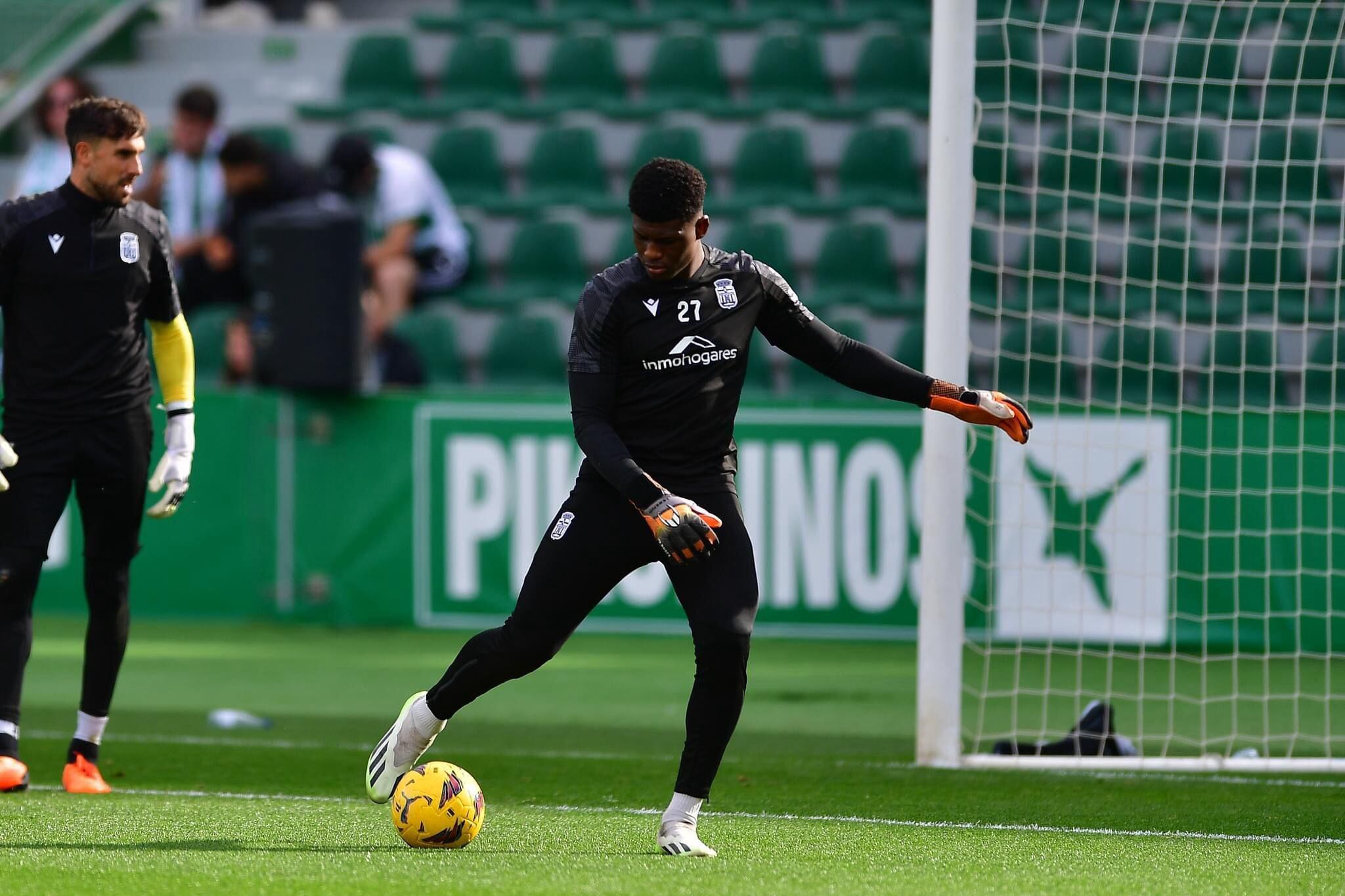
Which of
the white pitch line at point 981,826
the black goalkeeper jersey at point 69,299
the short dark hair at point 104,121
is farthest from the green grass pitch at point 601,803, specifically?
the short dark hair at point 104,121

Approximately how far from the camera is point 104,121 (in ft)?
20.0

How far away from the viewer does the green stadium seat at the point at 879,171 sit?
45.7 feet

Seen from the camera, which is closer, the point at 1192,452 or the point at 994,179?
the point at 1192,452

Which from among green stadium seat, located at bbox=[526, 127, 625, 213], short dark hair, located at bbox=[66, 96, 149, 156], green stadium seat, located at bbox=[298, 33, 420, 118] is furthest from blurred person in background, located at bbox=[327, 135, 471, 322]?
short dark hair, located at bbox=[66, 96, 149, 156]

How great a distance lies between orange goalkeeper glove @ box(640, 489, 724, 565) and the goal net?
10.2 ft

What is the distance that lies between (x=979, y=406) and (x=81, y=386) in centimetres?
285

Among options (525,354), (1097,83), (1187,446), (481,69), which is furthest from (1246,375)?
(481,69)

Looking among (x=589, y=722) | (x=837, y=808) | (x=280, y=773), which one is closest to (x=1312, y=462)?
(x=589, y=722)

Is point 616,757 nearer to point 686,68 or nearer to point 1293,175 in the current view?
point 1293,175

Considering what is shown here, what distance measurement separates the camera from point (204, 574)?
1189 centimetres

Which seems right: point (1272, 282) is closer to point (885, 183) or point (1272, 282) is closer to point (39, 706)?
point (885, 183)

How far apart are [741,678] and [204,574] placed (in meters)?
7.34

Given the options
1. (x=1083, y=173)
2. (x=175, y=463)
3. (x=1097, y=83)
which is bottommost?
(x=175, y=463)

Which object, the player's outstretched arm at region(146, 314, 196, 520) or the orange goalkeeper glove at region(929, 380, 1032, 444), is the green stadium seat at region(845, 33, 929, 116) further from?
the orange goalkeeper glove at region(929, 380, 1032, 444)
